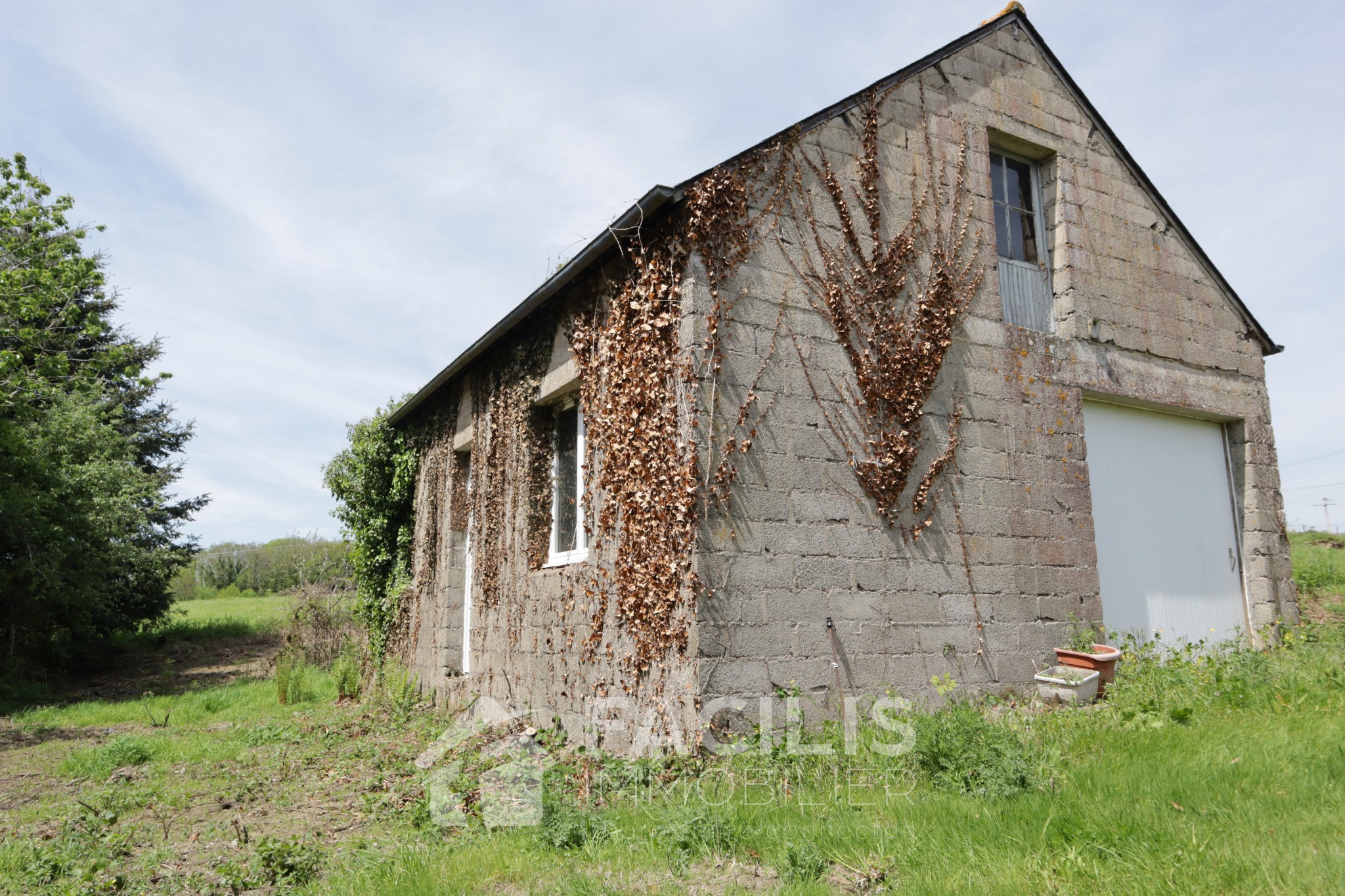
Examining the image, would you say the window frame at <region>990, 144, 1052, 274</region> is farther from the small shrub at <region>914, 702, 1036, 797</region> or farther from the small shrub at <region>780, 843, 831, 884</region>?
the small shrub at <region>780, 843, 831, 884</region>

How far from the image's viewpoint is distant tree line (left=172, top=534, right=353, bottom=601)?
28219mm

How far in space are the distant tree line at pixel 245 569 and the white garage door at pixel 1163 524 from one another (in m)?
22.4

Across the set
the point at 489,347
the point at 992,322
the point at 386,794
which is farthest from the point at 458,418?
the point at 992,322

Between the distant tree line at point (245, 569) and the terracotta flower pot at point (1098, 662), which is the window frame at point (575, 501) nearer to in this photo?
the terracotta flower pot at point (1098, 662)

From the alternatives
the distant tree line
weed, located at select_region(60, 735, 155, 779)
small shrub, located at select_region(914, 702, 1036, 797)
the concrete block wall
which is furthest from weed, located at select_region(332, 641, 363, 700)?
the distant tree line

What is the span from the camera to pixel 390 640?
38.8 feet

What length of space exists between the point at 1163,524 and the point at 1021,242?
2983mm

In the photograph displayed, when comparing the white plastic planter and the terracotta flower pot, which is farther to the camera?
the terracotta flower pot

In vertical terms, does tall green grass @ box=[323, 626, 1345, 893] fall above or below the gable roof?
below

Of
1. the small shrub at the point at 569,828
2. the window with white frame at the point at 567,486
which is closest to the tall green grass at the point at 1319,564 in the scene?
the window with white frame at the point at 567,486

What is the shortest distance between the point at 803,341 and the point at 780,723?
2.64 metres

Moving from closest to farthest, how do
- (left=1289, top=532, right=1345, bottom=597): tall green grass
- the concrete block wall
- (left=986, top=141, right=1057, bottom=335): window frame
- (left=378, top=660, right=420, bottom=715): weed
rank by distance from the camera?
the concrete block wall < (left=986, top=141, right=1057, bottom=335): window frame < (left=378, top=660, right=420, bottom=715): weed < (left=1289, top=532, right=1345, bottom=597): tall green grass

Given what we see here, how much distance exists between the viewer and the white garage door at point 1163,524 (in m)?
7.78

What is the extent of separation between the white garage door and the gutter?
15.0 ft
